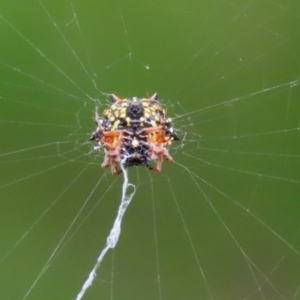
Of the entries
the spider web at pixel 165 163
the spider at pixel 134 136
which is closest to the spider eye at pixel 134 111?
the spider at pixel 134 136

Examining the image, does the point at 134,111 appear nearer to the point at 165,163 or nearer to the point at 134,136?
the point at 134,136

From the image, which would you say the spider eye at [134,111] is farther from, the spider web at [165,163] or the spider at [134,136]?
the spider web at [165,163]

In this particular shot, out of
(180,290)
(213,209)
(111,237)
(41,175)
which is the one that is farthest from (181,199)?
(111,237)

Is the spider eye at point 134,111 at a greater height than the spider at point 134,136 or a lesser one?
greater

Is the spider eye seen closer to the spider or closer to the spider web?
the spider

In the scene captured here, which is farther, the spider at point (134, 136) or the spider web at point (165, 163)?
the spider web at point (165, 163)

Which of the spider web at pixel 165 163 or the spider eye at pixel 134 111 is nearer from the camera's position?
the spider eye at pixel 134 111

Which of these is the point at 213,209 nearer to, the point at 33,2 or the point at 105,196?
the point at 105,196
